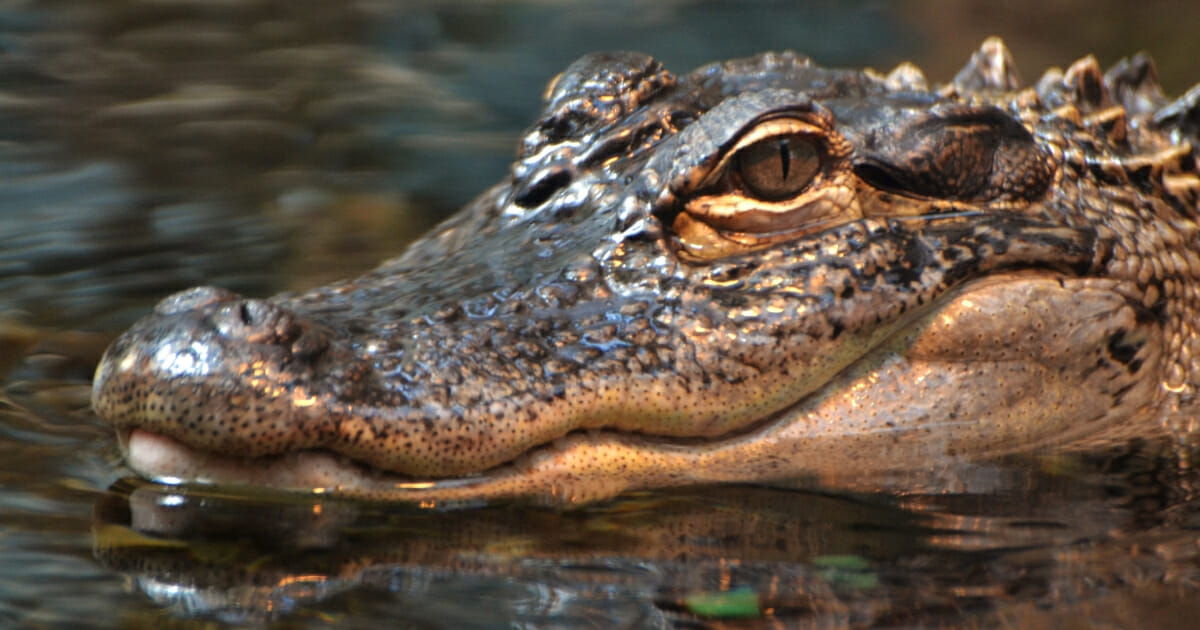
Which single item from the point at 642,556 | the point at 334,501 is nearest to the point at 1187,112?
the point at 642,556

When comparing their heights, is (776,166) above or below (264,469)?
above

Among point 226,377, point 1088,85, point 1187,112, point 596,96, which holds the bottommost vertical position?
point 226,377

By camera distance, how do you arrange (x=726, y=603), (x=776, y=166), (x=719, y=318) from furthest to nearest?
(x=776, y=166) → (x=719, y=318) → (x=726, y=603)

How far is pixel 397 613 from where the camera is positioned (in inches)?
100

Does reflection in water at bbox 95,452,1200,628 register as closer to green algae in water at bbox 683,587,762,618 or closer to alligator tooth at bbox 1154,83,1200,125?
green algae in water at bbox 683,587,762,618

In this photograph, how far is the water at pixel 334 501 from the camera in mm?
2621

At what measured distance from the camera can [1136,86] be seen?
17.1 ft

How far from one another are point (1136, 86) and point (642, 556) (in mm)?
3431

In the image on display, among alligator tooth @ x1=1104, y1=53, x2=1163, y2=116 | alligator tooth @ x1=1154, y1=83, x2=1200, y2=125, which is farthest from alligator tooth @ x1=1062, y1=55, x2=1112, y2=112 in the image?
alligator tooth @ x1=1104, y1=53, x2=1163, y2=116

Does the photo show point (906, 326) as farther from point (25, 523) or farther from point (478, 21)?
point (478, 21)

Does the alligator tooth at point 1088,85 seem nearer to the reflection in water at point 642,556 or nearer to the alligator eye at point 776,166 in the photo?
the alligator eye at point 776,166

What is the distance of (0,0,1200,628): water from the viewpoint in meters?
2.62

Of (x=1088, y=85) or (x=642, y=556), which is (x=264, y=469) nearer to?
(x=642, y=556)

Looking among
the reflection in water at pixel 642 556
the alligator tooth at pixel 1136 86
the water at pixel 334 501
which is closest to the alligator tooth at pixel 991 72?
the alligator tooth at pixel 1136 86
